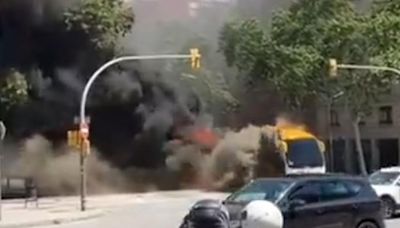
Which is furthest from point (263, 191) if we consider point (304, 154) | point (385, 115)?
point (385, 115)

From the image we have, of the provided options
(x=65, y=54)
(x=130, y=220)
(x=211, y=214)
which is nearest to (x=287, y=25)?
(x=65, y=54)

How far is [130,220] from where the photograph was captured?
3123 cm

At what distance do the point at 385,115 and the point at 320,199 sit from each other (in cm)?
5394

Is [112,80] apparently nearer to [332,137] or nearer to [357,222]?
[332,137]

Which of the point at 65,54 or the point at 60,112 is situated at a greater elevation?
the point at 65,54

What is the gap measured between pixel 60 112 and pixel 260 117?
16568 mm

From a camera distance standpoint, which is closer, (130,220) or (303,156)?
(130,220)

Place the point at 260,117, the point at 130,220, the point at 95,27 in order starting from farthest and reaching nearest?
the point at 260,117 → the point at 95,27 → the point at 130,220

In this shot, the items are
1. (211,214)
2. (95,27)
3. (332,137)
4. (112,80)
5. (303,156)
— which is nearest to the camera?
(211,214)

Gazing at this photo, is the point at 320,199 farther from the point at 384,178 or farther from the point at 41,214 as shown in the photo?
the point at 41,214

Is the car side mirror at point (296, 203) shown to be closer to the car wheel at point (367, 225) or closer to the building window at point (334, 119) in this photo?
the car wheel at point (367, 225)

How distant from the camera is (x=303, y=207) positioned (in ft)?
52.3

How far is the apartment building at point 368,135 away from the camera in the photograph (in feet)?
224

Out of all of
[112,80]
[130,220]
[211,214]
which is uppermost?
[112,80]
